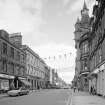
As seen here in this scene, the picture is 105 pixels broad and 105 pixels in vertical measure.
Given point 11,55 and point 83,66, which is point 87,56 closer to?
point 83,66

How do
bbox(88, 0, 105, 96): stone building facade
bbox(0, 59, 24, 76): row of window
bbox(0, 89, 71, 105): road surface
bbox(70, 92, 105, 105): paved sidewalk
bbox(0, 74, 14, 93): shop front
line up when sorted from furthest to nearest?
bbox(0, 59, 24, 76): row of window → bbox(0, 74, 14, 93): shop front → bbox(88, 0, 105, 96): stone building facade → bbox(0, 89, 71, 105): road surface → bbox(70, 92, 105, 105): paved sidewalk

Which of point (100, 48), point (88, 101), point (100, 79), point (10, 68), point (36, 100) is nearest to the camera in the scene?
point (88, 101)

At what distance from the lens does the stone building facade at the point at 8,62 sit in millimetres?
40341

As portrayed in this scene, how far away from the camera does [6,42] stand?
139 feet

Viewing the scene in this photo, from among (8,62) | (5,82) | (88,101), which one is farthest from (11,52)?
(88,101)

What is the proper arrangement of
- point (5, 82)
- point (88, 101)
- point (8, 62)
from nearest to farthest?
point (88, 101) < point (5, 82) < point (8, 62)

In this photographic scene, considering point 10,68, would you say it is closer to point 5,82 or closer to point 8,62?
point 8,62

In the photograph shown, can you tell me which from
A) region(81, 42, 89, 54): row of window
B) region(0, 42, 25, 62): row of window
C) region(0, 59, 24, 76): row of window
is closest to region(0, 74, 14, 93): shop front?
region(0, 59, 24, 76): row of window

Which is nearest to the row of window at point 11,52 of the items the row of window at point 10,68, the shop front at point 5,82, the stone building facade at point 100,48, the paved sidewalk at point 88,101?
the row of window at point 10,68

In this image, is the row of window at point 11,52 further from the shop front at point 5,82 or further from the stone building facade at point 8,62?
the shop front at point 5,82

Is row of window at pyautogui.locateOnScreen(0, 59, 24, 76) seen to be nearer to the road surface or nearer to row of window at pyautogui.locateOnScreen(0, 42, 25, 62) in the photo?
row of window at pyautogui.locateOnScreen(0, 42, 25, 62)

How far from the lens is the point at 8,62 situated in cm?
4319

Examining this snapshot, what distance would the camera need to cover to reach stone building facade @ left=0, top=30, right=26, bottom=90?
40.3 metres

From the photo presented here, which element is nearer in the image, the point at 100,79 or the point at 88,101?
the point at 88,101
